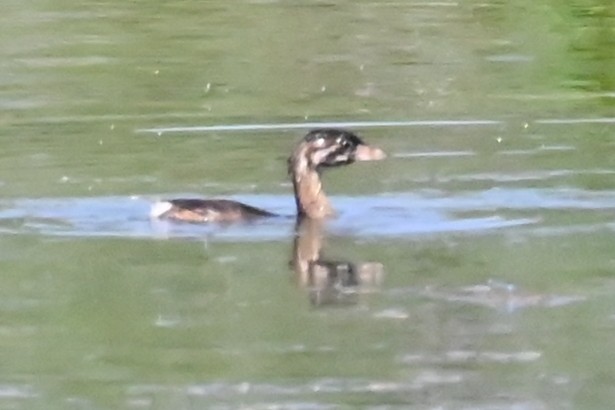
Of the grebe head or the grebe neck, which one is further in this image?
the grebe head

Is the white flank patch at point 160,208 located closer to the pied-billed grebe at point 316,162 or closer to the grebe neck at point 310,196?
Answer: the pied-billed grebe at point 316,162

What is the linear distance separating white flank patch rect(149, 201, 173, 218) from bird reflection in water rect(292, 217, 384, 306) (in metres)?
0.82

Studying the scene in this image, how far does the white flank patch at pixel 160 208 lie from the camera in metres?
13.7

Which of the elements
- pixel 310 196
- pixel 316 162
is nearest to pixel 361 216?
pixel 310 196

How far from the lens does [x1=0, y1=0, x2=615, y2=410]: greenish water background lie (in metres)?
10.1

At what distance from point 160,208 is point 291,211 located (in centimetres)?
129

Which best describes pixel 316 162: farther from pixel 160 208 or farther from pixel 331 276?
pixel 331 276

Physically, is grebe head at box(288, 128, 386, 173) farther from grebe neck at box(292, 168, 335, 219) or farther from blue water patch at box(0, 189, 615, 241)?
blue water patch at box(0, 189, 615, 241)

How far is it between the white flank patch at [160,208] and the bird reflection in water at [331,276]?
824mm

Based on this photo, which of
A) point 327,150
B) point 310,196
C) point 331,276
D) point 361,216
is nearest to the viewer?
point 331,276

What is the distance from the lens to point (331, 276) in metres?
12.3

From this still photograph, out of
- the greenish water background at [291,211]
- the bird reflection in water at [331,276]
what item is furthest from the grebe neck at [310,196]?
the bird reflection in water at [331,276]

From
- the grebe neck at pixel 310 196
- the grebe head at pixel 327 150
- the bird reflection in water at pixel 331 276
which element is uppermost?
the bird reflection in water at pixel 331 276

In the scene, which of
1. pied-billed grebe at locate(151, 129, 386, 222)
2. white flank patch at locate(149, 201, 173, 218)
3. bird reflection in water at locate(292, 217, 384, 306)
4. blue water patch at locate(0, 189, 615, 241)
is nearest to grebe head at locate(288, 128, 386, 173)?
pied-billed grebe at locate(151, 129, 386, 222)
